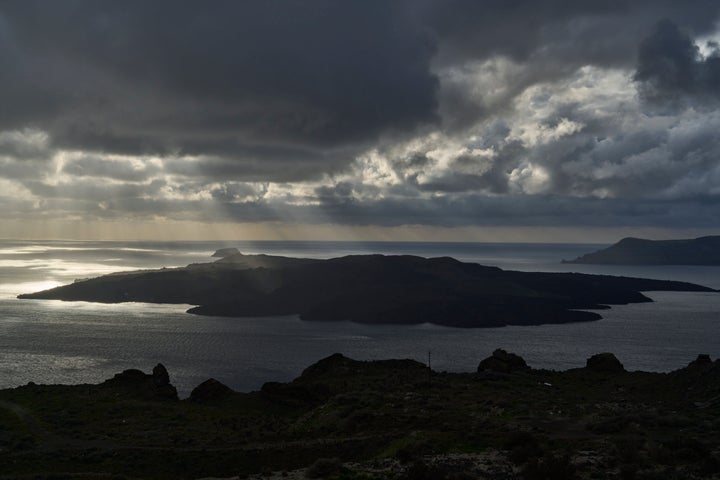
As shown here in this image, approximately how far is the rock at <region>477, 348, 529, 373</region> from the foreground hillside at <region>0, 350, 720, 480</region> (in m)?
0.41

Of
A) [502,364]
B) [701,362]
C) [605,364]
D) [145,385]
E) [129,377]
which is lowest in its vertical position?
[145,385]

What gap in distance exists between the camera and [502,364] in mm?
81000

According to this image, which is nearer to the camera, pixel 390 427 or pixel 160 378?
pixel 390 427

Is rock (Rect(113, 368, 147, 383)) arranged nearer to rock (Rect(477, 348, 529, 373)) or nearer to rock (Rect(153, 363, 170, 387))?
rock (Rect(153, 363, 170, 387))

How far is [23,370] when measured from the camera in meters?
143

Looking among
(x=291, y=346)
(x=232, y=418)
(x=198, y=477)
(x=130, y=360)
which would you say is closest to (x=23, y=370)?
(x=130, y=360)

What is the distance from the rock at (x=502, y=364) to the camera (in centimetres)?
8056

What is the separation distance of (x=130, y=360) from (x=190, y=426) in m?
112

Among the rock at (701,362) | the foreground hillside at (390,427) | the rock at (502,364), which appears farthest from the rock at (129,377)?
the rock at (701,362)

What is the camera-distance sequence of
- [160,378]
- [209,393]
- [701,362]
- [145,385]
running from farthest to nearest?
1. [145,385]
2. [160,378]
3. [209,393]
4. [701,362]

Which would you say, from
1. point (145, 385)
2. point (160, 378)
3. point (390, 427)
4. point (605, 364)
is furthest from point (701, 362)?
point (145, 385)

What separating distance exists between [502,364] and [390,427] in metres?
36.4

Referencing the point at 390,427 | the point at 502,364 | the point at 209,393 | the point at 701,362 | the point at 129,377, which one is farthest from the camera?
the point at 129,377

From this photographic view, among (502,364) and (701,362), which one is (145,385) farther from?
(701,362)
